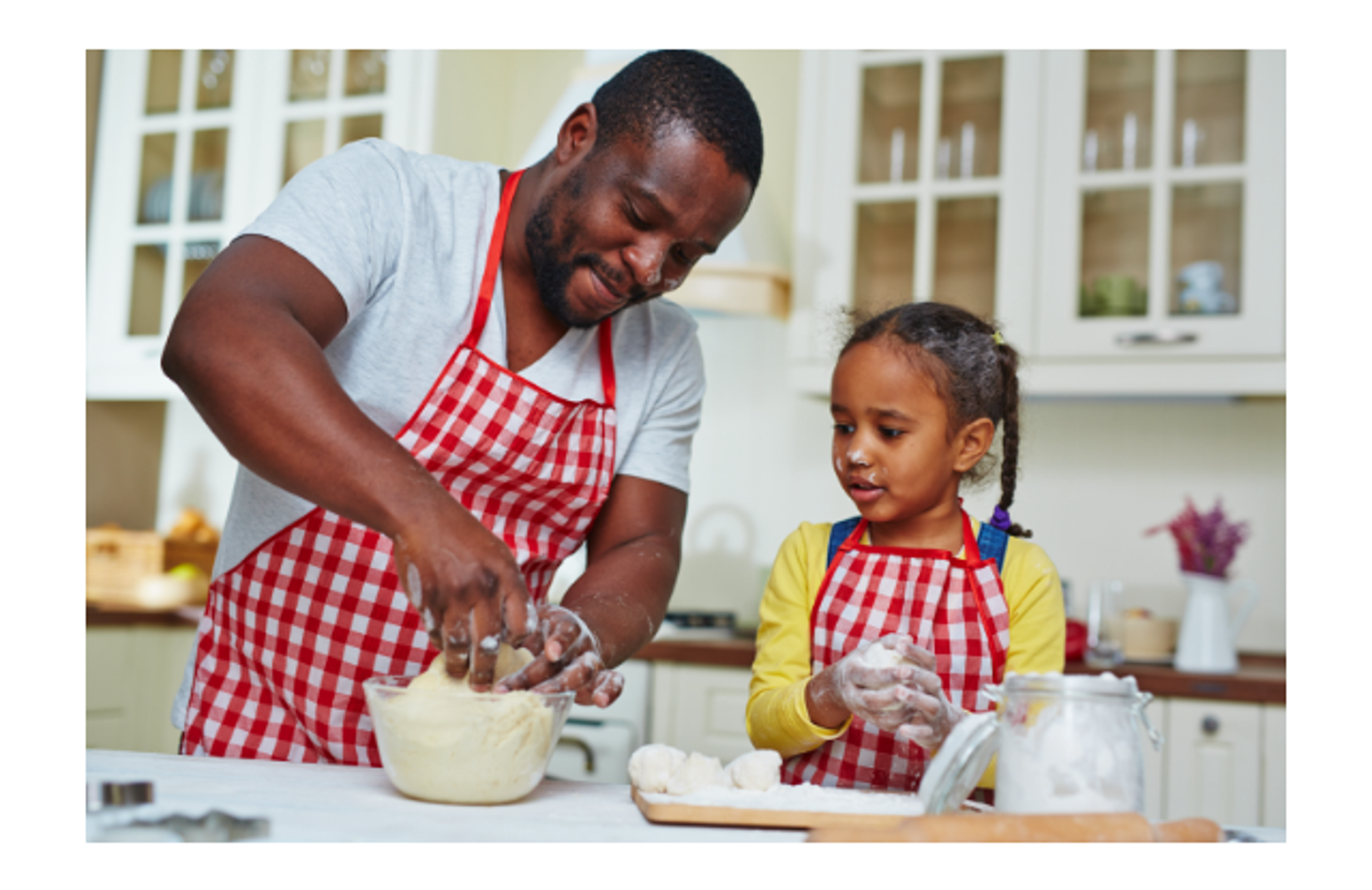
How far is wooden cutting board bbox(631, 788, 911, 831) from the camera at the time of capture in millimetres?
743

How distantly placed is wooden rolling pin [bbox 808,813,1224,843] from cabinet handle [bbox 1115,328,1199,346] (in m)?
1.61

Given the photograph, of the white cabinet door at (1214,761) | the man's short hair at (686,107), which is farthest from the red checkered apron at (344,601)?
the white cabinet door at (1214,761)

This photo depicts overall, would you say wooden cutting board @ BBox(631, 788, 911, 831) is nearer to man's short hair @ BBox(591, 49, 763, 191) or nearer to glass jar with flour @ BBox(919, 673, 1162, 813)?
glass jar with flour @ BBox(919, 673, 1162, 813)

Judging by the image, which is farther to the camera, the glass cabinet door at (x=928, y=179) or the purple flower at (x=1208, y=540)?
the glass cabinet door at (x=928, y=179)

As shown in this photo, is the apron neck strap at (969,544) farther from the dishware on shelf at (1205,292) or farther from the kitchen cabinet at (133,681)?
the kitchen cabinet at (133,681)

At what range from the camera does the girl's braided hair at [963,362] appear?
118 cm

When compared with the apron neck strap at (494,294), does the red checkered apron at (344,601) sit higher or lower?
lower

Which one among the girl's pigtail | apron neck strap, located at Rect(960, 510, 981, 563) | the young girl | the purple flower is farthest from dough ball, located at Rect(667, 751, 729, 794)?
the purple flower

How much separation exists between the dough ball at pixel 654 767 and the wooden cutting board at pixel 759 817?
28 mm

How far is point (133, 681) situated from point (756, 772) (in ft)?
6.63

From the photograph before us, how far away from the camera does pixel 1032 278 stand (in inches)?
86.5
